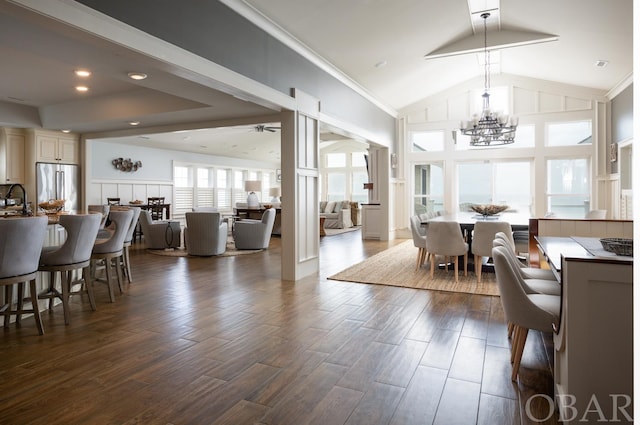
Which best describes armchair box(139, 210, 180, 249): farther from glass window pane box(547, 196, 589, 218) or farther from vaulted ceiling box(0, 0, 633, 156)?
glass window pane box(547, 196, 589, 218)

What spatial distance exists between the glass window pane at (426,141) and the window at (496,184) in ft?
2.43

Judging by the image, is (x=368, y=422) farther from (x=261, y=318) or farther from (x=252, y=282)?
(x=252, y=282)

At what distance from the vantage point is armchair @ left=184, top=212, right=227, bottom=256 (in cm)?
719

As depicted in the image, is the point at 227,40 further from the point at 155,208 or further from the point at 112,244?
the point at 155,208

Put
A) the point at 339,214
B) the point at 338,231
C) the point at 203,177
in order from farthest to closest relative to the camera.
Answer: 1. the point at 339,214
2. the point at 203,177
3. the point at 338,231

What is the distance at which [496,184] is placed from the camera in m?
9.59

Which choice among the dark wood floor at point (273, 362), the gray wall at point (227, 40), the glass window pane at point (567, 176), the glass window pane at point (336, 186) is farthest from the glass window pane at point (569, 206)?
the glass window pane at point (336, 186)

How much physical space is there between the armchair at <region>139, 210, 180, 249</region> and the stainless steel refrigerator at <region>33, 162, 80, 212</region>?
1.30 m

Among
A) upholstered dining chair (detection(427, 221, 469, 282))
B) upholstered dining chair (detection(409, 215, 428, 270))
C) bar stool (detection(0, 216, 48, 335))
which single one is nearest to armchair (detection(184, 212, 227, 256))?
upholstered dining chair (detection(409, 215, 428, 270))

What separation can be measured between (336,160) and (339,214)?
292cm

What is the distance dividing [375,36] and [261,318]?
424 centimetres

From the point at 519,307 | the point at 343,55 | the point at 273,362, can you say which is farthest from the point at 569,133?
the point at 273,362

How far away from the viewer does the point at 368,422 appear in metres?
1.99

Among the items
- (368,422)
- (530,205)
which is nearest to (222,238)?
(368,422)
